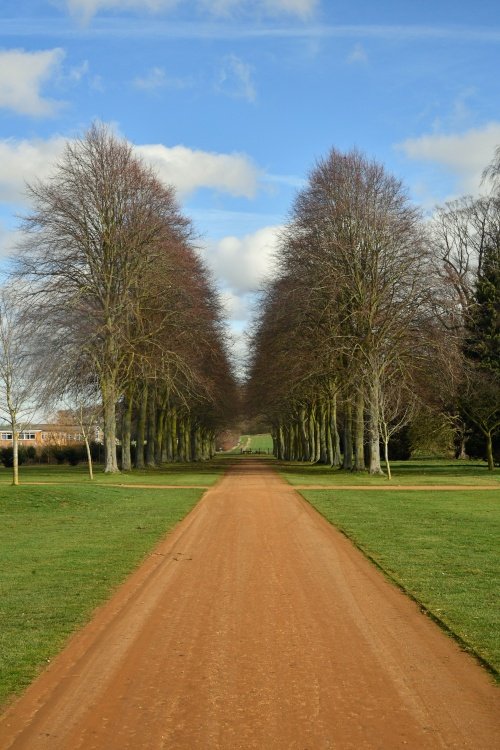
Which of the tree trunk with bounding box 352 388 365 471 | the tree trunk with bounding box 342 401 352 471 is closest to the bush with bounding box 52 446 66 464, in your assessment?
the tree trunk with bounding box 342 401 352 471

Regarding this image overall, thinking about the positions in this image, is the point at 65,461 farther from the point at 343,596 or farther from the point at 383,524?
the point at 343,596

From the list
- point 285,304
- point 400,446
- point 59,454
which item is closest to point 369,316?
point 285,304

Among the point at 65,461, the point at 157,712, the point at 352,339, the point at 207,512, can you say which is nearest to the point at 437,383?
the point at 352,339

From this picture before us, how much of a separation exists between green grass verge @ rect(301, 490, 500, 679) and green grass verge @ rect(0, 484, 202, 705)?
4001 mm

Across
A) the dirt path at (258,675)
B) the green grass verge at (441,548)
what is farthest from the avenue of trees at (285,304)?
the dirt path at (258,675)

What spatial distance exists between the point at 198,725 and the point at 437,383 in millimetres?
37292

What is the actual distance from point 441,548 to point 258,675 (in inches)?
330

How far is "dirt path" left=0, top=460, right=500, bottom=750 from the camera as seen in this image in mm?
5609

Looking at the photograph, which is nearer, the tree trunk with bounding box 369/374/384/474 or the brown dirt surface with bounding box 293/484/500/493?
the brown dirt surface with bounding box 293/484/500/493

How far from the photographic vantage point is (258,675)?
7.00 metres

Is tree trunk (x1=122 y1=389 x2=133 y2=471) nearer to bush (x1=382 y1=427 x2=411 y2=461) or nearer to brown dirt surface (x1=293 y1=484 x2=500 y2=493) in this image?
brown dirt surface (x1=293 y1=484 x2=500 y2=493)

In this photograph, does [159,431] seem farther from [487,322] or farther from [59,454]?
[487,322]

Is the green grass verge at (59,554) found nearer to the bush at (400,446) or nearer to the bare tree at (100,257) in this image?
the bare tree at (100,257)

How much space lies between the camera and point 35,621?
30.0 ft
